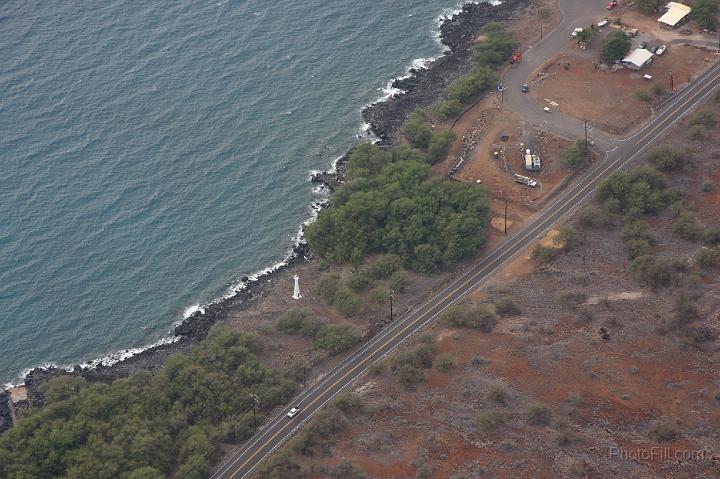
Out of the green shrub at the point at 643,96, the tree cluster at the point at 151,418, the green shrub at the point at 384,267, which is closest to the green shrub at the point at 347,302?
the green shrub at the point at 384,267

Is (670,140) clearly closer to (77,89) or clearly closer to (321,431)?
(321,431)

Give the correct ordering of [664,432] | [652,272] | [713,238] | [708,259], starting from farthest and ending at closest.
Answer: [713,238] → [708,259] → [652,272] → [664,432]

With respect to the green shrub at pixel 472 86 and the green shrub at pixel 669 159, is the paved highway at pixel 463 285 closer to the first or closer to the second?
the green shrub at pixel 669 159

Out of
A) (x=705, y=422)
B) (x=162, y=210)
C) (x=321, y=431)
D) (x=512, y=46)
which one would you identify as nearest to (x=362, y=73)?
(x=512, y=46)

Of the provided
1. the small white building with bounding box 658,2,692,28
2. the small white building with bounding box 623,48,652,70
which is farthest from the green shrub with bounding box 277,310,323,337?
the small white building with bounding box 658,2,692,28

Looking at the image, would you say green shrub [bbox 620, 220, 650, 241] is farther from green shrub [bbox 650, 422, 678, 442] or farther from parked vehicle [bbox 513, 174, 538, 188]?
green shrub [bbox 650, 422, 678, 442]

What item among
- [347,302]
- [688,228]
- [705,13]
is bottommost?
[688,228]

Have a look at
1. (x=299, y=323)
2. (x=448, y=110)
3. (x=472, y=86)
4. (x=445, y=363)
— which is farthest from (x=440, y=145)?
(x=445, y=363)

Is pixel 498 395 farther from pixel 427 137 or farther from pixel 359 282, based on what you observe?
pixel 427 137
